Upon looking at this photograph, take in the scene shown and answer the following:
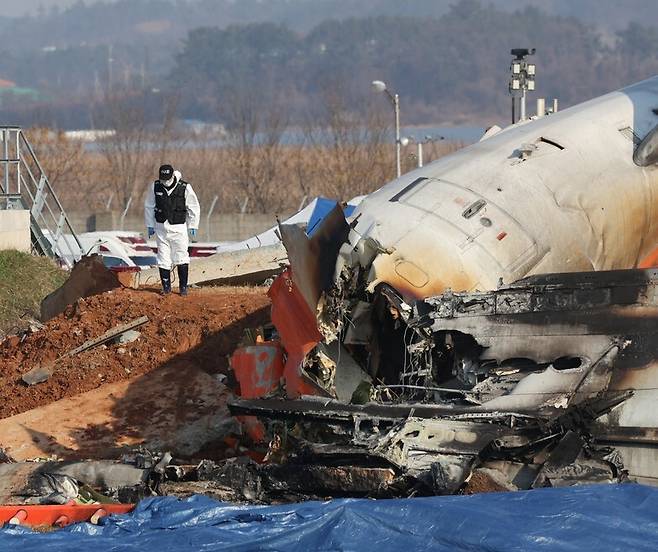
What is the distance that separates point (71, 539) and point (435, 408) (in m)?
3.21

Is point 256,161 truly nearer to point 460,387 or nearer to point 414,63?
point 460,387

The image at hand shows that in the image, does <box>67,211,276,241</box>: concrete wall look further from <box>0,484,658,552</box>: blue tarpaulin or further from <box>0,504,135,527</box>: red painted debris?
<box>0,484,658,552</box>: blue tarpaulin

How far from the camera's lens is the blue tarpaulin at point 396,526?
28.9 ft

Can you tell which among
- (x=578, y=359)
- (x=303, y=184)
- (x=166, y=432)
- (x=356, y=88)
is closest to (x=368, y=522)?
(x=578, y=359)

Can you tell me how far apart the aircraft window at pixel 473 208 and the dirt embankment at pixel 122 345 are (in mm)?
4630

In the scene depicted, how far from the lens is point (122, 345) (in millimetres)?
16562

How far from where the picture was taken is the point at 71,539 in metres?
9.70

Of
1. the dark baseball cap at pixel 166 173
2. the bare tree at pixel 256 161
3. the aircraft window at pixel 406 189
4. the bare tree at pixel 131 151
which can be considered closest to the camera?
the aircraft window at pixel 406 189

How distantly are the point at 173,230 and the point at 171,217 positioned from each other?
0.68 ft

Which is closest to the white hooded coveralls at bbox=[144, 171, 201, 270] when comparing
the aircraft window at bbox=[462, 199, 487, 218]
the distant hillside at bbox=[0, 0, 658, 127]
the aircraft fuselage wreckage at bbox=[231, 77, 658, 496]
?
the aircraft fuselage wreckage at bbox=[231, 77, 658, 496]

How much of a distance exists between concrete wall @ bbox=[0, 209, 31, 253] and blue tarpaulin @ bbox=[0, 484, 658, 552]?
50.5 ft

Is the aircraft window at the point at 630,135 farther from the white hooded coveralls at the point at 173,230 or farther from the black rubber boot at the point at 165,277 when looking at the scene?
the black rubber boot at the point at 165,277

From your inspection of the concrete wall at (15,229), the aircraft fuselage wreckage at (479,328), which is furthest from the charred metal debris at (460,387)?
the concrete wall at (15,229)

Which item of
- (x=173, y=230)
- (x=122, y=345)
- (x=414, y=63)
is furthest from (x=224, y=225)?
(x=414, y=63)
